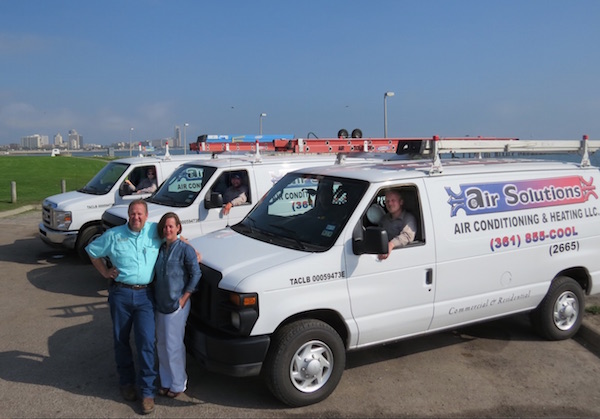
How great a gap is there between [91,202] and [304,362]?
682 centimetres

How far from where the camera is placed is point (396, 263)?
4.89 meters

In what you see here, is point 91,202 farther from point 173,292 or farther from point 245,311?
point 245,311

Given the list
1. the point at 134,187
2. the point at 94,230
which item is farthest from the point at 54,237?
the point at 134,187

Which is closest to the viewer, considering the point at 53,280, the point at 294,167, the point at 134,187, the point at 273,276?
the point at 273,276

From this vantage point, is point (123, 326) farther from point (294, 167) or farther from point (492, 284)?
point (294, 167)

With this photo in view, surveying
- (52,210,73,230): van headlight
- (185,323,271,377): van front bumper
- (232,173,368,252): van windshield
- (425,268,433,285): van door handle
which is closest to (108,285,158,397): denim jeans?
(185,323,271,377): van front bumper

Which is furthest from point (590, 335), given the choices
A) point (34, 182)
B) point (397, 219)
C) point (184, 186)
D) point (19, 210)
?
point (34, 182)

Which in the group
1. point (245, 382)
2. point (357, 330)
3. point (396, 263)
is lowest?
point (245, 382)

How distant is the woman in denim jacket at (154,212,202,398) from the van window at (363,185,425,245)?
5.37 feet

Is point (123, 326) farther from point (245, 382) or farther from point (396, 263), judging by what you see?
point (396, 263)

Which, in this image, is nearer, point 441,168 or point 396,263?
point 396,263

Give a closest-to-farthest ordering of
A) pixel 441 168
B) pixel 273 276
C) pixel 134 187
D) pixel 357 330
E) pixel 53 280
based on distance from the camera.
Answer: pixel 273 276 → pixel 357 330 → pixel 441 168 → pixel 53 280 → pixel 134 187

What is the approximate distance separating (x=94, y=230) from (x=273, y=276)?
655cm

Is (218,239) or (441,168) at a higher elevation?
(441,168)
